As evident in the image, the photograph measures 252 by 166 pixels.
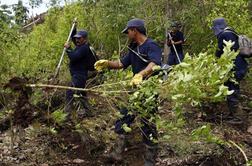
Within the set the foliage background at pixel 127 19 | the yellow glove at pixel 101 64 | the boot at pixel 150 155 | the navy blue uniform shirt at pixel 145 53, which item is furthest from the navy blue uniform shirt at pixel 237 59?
the boot at pixel 150 155

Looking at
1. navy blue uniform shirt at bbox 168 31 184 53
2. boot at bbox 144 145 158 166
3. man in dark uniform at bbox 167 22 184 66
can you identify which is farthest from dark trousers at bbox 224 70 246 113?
boot at bbox 144 145 158 166

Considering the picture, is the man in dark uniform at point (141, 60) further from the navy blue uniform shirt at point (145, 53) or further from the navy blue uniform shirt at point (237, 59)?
the navy blue uniform shirt at point (237, 59)

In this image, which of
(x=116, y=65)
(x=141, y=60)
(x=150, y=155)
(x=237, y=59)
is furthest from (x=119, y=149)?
(x=237, y=59)

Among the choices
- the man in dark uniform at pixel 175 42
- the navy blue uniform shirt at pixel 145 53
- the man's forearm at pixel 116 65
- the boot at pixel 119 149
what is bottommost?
the boot at pixel 119 149

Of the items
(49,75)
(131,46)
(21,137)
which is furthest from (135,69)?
(49,75)

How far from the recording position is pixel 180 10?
9.93 metres

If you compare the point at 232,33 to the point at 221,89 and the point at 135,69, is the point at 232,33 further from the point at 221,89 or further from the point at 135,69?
the point at 221,89

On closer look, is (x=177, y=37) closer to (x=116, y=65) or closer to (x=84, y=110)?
(x=84, y=110)

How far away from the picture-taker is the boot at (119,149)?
5.91 meters

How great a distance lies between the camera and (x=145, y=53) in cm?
539

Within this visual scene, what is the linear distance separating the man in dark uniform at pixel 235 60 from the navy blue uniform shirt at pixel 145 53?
1.74 m

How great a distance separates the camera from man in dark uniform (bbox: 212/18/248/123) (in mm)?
6992

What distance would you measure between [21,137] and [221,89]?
13.2 feet

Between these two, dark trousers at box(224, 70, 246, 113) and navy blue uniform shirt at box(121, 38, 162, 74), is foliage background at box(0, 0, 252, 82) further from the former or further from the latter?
navy blue uniform shirt at box(121, 38, 162, 74)
